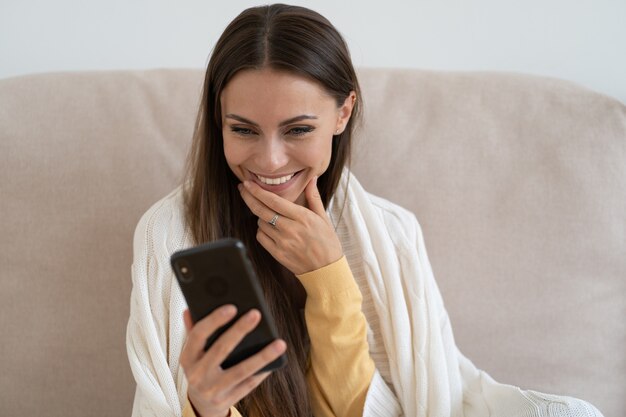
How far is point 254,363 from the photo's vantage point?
2.64 feet

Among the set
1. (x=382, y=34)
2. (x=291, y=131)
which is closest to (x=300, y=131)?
(x=291, y=131)

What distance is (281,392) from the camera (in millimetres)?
1168

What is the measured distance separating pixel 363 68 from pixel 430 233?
411mm

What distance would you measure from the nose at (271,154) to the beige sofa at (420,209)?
353mm

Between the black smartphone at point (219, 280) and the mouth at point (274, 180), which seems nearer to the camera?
the black smartphone at point (219, 280)

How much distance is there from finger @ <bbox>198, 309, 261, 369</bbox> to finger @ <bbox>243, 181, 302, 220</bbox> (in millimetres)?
390

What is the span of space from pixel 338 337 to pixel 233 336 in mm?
403

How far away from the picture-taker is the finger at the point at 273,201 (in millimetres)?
1153

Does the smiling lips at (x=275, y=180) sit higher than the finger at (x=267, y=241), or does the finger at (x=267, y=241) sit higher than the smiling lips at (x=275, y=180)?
the smiling lips at (x=275, y=180)

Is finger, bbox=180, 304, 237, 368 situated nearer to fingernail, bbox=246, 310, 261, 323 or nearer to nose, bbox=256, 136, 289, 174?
fingernail, bbox=246, 310, 261, 323

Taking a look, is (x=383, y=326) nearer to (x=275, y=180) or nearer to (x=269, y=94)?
(x=275, y=180)

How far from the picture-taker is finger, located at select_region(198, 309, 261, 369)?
2.54ft

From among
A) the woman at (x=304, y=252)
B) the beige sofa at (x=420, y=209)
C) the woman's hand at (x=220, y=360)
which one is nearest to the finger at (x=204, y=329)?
the woman's hand at (x=220, y=360)

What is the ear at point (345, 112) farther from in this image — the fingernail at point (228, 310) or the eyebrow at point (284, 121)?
the fingernail at point (228, 310)
